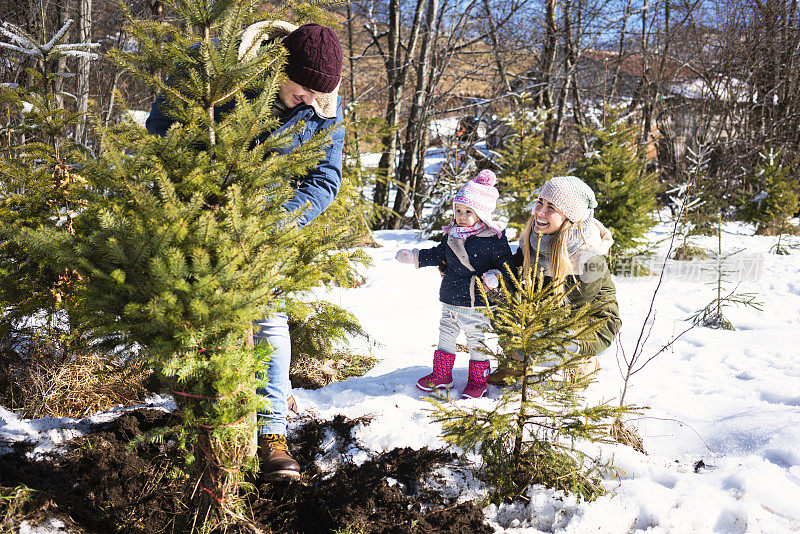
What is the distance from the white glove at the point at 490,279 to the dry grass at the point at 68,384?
2.11 meters

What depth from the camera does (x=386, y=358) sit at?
4.17 meters

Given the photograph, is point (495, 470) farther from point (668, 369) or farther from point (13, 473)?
point (668, 369)

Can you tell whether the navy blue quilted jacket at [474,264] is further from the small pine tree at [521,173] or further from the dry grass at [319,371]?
the small pine tree at [521,173]

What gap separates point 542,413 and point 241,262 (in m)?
1.36

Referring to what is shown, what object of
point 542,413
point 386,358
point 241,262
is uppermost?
point 241,262

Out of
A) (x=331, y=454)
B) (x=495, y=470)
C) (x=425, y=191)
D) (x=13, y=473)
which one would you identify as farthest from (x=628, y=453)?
(x=425, y=191)

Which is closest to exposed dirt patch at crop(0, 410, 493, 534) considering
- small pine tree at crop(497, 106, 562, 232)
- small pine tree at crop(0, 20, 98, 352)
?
small pine tree at crop(0, 20, 98, 352)

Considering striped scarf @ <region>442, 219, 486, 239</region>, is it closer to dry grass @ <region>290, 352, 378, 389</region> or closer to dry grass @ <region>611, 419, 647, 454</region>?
dry grass @ <region>290, 352, 378, 389</region>

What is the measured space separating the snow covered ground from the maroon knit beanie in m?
1.48

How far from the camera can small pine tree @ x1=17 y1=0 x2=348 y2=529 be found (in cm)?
163

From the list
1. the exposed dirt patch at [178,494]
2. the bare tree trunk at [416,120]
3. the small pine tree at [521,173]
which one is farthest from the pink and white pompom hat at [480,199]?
the bare tree trunk at [416,120]

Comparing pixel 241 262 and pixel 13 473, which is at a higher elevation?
pixel 241 262

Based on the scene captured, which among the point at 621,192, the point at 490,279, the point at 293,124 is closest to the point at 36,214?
the point at 293,124

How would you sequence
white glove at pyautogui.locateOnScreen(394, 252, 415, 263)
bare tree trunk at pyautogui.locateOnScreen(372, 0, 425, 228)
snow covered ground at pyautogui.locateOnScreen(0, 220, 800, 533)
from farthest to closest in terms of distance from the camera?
1. bare tree trunk at pyautogui.locateOnScreen(372, 0, 425, 228)
2. white glove at pyautogui.locateOnScreen(394, 252, 415, 263)
3. snow covered ground at pyautogui.locateOnScreen(0, 220, 800, 533)
